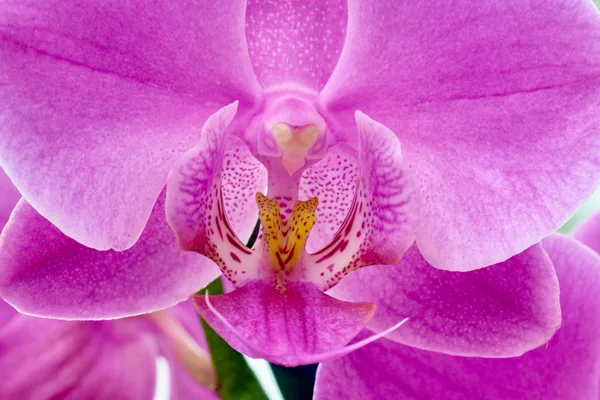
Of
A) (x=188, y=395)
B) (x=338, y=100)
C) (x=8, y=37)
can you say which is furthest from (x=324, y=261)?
(x=188, y=395)

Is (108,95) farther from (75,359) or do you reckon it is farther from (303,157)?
(75,359)

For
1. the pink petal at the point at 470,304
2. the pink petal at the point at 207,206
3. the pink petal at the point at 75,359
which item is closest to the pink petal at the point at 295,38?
the pink petal at the point at 207,206

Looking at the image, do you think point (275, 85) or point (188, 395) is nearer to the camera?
point (275, 85)

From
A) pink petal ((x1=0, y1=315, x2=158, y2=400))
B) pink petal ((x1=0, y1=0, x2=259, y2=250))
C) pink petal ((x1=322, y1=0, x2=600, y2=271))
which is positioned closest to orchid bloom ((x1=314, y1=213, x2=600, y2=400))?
pink petal ((x1=322, y1=0, x2=600, y2=271))

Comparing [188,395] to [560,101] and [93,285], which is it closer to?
[93,285]

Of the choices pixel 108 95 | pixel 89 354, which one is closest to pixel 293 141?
pixel 108 95

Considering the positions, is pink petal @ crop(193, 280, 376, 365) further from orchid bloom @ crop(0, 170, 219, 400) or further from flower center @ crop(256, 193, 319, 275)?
orchid bloom @ crop(0, 170, 219, 400)
